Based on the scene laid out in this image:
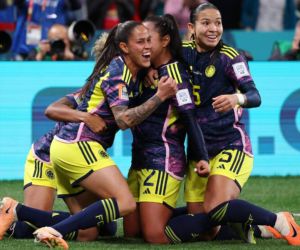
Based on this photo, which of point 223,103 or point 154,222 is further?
point 154,222

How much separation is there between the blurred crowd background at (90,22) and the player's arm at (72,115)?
332 centimetres

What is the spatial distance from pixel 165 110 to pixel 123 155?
3720mm

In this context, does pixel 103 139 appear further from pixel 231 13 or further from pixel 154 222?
pixel 231 13

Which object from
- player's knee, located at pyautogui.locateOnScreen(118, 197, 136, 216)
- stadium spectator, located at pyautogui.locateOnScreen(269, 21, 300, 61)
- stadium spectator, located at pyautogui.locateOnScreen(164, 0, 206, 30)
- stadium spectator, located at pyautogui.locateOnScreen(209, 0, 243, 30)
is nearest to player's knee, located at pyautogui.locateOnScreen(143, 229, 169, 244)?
player's knee, located at pyautogui.locateOnScreen(118, 197, 136, 216)

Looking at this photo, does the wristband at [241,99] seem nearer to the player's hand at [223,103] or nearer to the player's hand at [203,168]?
the player's hand at [223,103]

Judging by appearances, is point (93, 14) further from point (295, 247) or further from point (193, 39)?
point (295, 247)

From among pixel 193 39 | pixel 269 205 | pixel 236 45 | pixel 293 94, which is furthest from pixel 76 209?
pixel 236 45

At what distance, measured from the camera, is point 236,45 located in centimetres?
1471

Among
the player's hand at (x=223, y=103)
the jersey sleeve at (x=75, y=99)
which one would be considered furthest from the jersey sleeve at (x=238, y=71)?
the jersey sleeve at (x=75, y=99)

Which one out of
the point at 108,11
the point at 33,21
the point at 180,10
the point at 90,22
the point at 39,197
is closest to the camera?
the point at 39,197

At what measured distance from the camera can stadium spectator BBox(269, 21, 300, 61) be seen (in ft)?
43.6

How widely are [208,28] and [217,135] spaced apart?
0.75m

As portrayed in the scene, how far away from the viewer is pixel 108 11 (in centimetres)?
1550

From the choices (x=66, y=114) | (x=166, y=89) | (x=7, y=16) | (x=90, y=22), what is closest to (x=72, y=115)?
(x=66, y=114)
